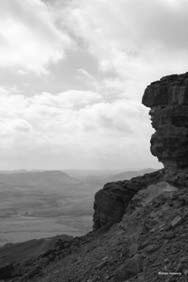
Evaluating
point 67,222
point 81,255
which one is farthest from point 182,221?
point 67,222

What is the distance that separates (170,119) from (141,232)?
1126 cm

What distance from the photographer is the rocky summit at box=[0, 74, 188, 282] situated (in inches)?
788

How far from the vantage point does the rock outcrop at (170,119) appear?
31484 mm

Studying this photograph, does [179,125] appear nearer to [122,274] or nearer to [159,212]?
[159,212]

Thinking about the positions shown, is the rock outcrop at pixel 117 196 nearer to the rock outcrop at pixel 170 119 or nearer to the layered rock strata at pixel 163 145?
the layered rock strata at pixel 163 145

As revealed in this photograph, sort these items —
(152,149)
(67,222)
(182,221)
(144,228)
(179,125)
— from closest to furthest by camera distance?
(182,221), (144,228), (179,125), (152,149), (67,222)

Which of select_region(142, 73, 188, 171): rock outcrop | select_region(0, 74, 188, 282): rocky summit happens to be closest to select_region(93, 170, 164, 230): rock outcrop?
select_region(0, 74, 188, 282): rocky summit

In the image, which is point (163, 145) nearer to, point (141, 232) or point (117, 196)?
point (117, 196)

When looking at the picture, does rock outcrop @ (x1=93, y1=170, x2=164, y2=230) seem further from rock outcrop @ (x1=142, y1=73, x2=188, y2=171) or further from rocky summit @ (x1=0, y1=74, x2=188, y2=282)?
rock outcrop @ (x1=142, y1=73, x2=188, y2=171)

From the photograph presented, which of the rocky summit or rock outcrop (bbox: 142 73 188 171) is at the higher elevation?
rock outcrop (bbox: 142 73 188 171)

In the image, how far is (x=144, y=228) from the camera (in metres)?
25.0

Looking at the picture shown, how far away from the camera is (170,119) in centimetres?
3238

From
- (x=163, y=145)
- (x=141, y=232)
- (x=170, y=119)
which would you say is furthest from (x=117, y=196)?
(x=141, y=232)

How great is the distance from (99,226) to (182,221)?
53.5 ft
